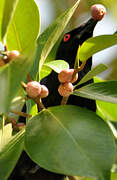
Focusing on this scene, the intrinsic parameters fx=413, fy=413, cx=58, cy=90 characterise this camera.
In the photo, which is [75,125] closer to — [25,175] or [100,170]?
[100,170]

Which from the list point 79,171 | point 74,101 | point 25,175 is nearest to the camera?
point 79,171

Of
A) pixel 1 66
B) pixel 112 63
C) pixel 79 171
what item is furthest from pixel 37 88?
pixel 112 63

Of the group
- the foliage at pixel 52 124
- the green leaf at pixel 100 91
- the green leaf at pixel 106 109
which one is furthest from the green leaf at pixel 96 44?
the green leaf at pixel 106 109

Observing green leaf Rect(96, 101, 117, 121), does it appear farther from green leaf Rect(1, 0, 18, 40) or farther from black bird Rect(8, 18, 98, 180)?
green leaf Rect(1, 0, 18, 40)

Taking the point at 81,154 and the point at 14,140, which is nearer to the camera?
the point at 81,154

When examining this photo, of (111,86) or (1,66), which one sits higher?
(1,66)
